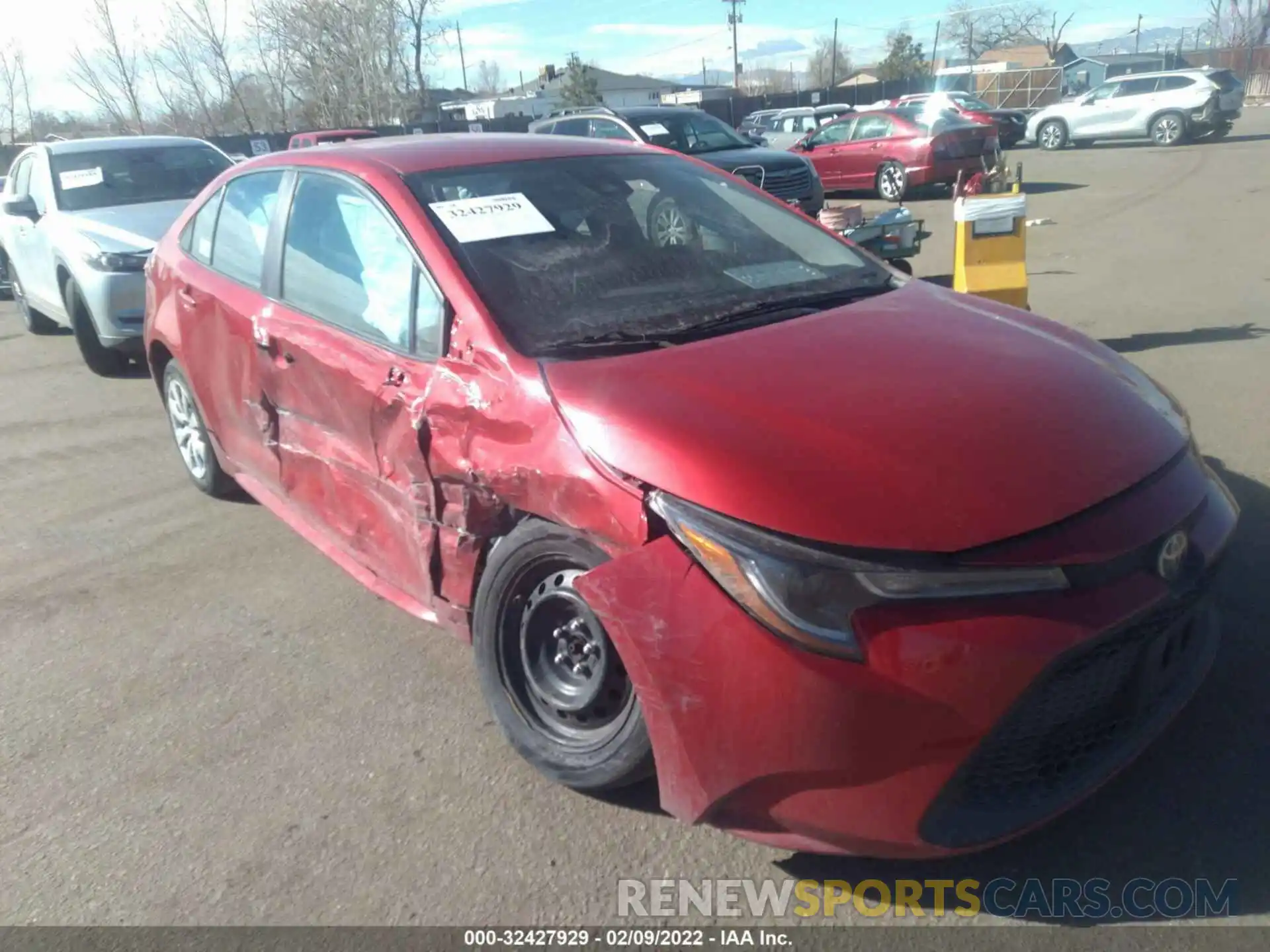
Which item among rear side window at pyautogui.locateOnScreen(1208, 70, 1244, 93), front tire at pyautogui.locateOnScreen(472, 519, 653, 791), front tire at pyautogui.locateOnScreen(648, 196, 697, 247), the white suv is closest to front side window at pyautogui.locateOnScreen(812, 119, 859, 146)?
the white suv

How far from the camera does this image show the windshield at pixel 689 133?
1313 centimetres

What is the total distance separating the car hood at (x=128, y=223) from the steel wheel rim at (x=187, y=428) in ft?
9.05

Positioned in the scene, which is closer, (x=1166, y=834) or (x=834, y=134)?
(x=1166, y=834)

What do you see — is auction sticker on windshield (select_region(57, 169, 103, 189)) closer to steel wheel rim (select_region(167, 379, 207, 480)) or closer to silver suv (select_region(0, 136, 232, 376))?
silver suv (select_region(0, 136, 232, 376))

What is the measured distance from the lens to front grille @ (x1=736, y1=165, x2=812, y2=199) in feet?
41.1

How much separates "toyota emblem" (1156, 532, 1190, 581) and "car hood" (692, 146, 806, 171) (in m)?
10.7

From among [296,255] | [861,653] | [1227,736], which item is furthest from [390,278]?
[1227,736]

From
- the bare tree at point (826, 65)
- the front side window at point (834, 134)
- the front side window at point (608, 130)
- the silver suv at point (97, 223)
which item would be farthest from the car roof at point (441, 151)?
the bare tree at point (826, 65)

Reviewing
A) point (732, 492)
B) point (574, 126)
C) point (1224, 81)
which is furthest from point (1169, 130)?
point (732, 492)

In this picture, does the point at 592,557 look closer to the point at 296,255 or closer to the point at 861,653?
the point at 861,653

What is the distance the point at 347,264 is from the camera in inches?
137

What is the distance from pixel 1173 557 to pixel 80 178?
8.83 meters

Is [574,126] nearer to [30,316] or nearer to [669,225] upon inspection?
[30,316]

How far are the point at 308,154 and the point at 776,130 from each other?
23349mm
